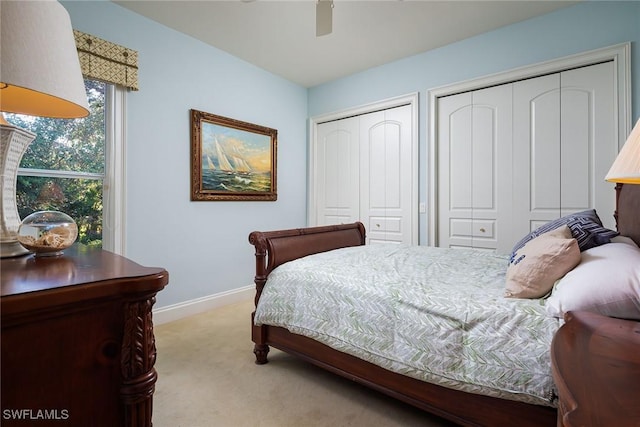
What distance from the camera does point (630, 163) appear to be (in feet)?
2.84

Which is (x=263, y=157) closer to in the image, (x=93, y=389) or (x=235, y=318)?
(x=235, y=318)

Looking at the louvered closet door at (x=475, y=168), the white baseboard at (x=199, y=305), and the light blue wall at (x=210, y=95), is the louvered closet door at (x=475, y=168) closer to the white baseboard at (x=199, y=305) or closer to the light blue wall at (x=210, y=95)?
the light blue wall at (x=210, y=95)

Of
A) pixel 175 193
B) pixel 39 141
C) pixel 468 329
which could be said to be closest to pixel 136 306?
pixel 468 329

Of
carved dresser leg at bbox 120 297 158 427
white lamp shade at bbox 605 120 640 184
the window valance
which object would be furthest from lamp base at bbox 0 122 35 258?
the window valance

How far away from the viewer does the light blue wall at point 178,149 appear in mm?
2734

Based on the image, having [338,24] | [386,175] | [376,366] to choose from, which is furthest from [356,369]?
[338,24]

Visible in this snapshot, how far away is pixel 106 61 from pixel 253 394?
265 centimetres

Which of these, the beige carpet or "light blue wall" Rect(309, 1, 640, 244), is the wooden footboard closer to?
the beige carpet

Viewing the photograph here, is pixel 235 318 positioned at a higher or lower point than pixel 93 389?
lower

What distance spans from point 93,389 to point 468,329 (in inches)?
48.3

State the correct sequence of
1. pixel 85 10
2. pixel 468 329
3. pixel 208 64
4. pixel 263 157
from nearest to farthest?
pixel 468 329 < pixel 85 10 < pixel 208 64 < pixel 263 157

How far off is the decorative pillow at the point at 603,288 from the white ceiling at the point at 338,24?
2.40m

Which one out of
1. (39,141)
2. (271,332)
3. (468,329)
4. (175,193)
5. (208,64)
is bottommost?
(271,332)

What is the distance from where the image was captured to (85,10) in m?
2.44
